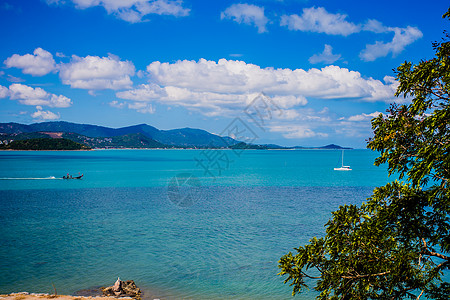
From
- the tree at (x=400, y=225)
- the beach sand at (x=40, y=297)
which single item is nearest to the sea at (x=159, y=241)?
the beach sand at (x=40, y=297)

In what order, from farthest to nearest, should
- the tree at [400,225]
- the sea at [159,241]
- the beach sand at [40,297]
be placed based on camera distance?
the sea at [159,241], the beach sand at [40,297], the tree at [400,225]

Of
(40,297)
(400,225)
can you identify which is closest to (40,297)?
(40,297)

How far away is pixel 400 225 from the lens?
29.7ft

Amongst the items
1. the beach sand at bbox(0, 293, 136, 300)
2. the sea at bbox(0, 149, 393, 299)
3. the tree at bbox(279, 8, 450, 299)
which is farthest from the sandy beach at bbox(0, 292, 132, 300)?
the tree at bbox(279, 8, 450, 299)

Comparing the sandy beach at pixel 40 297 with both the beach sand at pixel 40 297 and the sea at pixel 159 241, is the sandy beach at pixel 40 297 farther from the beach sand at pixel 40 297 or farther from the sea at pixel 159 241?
the sea at pixel 159 241

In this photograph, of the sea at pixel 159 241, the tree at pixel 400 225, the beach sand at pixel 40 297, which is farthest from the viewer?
the sea at pixel 159 241

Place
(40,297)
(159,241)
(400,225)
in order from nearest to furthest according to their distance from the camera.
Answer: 1. (400,225)
2. (40,297)
3. (159,241)

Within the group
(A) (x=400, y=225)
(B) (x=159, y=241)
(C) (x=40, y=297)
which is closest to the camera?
(A) (x=400, y=225)

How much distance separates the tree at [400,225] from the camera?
320 inches

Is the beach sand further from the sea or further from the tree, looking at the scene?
the tree

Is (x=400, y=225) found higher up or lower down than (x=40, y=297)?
higher up

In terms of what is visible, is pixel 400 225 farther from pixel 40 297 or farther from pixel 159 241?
pixel 159 241

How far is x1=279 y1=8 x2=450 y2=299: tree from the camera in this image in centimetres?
814

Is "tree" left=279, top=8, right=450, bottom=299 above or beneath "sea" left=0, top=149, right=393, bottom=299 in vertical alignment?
Answer: above
